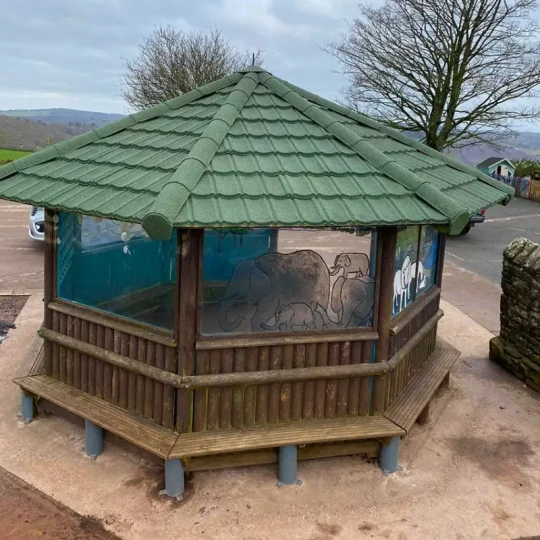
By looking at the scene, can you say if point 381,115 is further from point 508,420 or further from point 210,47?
point 508,420

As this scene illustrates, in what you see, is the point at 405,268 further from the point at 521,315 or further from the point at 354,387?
the point at 521,315

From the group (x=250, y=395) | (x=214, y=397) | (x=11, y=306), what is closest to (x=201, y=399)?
(x=214, y=397)

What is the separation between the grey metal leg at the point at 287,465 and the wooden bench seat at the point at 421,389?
86cm

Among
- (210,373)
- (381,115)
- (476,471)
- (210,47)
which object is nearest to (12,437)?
(210,373)

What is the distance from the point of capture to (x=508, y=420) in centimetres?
564

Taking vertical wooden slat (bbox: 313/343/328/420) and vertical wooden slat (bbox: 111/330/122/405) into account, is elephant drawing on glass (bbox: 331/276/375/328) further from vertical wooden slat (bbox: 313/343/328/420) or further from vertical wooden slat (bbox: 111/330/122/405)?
vertical wooden slat (bbox: 111/330/122/405)

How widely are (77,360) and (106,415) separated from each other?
63 cm

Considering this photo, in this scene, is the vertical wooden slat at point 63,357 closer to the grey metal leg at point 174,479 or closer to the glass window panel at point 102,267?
the glass window panel at point 102,267

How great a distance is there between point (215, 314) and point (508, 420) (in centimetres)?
343

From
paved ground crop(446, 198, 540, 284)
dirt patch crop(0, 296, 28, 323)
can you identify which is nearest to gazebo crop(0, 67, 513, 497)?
dirt patch crop(0, 296, 28, 323)

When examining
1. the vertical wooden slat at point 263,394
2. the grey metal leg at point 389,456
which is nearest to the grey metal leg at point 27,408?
the vertical wooden slat at point 263,394

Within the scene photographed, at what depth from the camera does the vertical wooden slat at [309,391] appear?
432 centimetres

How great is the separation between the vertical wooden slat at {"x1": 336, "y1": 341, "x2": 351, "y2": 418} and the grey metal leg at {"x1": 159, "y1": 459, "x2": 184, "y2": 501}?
4.39 ft

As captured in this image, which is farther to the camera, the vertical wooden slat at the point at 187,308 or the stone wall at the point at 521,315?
the stone wall at the point at 521,315
